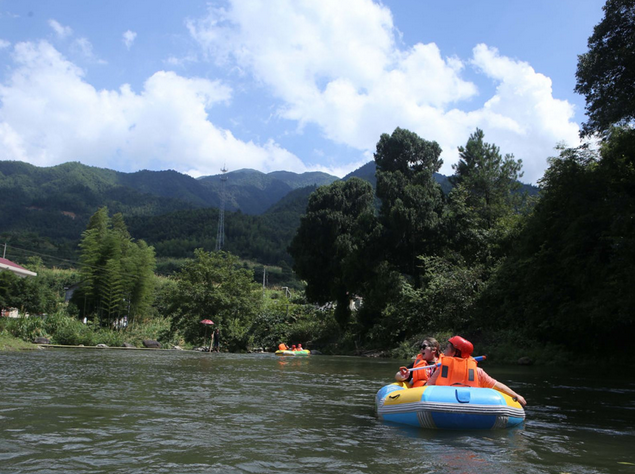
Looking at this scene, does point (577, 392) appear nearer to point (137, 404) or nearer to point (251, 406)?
point (251, 406)

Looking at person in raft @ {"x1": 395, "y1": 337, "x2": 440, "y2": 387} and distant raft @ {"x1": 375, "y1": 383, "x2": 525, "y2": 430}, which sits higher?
person in raft @ {"x1": 395, "y1": 337, "x2": 440, "y2": 387}

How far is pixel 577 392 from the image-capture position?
446 inches

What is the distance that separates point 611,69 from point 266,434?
630 inches

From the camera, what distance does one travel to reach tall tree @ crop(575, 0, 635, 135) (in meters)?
15.8

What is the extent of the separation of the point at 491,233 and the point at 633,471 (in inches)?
998

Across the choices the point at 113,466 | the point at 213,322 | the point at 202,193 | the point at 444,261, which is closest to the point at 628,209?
the point at 444,261

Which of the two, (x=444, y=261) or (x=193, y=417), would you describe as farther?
(x=444, y=261)

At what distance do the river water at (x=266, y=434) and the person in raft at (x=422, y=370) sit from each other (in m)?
0.83

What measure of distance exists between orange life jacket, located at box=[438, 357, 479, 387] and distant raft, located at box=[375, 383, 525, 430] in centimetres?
29

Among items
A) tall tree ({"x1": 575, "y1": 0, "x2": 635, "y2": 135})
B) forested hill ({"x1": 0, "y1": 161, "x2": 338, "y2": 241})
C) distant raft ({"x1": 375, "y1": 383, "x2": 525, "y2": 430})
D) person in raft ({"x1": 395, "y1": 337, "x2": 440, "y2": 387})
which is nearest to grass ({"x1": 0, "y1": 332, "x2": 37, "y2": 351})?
person in raft ({"x1": 395, "y1": 337, "x2": 440, "y2": 387})

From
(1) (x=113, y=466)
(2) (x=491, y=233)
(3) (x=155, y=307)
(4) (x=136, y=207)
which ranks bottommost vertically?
(1) (x=113, y=466)

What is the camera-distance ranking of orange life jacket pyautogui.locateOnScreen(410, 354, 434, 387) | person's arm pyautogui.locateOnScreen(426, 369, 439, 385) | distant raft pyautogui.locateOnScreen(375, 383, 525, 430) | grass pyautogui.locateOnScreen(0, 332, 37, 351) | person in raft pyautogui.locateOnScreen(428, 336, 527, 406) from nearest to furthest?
distant raft pyautogui.locateOnScreen(375, 383, 525, 430) < person in raft pyautogui.locateOnScreen(428, 336, 527, 406) < person's arm pyautogui.locateOnScreen(426, 369, 439, 385) < orange life jacket pyautogui.locateOnScreen(410, 354, 434, 387) < grass pyautogui.locateOnScreen(0, 332, 37, 351)

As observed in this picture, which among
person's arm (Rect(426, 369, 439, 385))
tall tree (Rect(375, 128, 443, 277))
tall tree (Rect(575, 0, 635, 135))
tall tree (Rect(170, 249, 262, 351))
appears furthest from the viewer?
tall tree (Rect(170, 249, 262, 351))

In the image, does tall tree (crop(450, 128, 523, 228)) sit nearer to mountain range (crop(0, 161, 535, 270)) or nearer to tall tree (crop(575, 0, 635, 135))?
tall tree (crop(575, 0, 635, 135))
